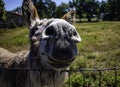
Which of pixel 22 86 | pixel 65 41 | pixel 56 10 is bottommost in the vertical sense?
pixel 56 10

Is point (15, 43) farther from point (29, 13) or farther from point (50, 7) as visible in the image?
point (50, 7)

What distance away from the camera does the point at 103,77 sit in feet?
28.6

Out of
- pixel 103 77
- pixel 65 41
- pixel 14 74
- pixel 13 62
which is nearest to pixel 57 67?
pixel 65 41

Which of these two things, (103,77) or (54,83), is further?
(103,77)

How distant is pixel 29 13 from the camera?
4.08 m

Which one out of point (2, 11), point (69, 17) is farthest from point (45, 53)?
point (2, 11)

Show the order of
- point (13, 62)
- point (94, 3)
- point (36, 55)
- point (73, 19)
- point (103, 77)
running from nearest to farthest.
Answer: point (36, 55), point (73, 19), point (13, 62), point (103, 77), point (94, 3)

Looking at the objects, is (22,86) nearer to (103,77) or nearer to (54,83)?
(54,83)

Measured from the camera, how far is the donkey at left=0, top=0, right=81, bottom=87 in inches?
115

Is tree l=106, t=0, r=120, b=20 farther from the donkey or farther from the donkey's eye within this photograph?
the donkey's eye

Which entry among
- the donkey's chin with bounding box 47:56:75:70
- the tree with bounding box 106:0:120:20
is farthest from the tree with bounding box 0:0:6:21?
the tree with bounding box 106:0:120:20

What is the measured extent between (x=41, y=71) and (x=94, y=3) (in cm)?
10213

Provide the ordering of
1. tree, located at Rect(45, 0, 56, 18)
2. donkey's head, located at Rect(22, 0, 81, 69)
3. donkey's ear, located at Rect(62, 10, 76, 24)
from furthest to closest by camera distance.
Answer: tree, located at Rect(45, 0, 56, 18) < donkey's ear, located at Rect(62, 10, 76, 24) < donkey's head, located at Rect(22, 0, 81, 69)

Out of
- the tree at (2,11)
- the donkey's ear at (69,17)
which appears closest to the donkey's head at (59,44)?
the donkey's ear at (69,17)
